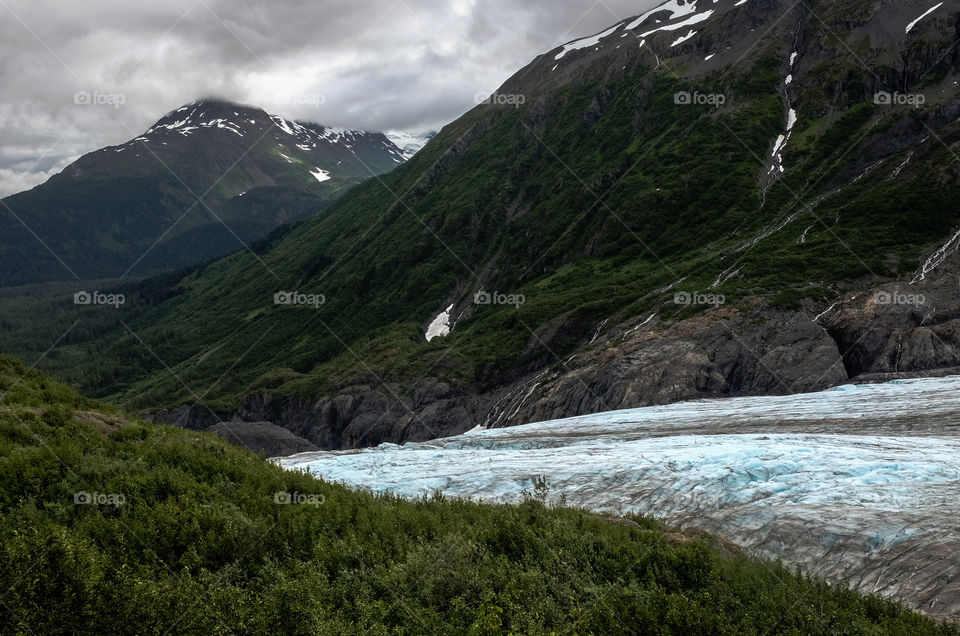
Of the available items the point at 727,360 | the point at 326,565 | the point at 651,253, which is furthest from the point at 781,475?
the point at 651,253

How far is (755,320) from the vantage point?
52.1 meters

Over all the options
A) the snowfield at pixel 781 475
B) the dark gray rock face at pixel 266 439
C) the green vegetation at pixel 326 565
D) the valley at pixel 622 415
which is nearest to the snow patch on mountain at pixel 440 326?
the valley at pixel 622 415

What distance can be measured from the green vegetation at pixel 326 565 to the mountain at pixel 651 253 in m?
35.2

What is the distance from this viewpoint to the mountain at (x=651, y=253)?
1971 inches

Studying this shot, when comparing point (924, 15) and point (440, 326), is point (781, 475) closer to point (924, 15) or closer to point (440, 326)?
point (440, 326)

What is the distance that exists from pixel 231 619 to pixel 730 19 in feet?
592

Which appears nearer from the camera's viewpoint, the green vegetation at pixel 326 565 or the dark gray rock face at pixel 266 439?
the green vegetation at pixel 326 565

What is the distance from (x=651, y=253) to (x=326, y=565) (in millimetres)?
94250

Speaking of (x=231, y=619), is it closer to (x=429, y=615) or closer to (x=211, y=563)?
(x=211, y=563)

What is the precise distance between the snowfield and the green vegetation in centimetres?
234

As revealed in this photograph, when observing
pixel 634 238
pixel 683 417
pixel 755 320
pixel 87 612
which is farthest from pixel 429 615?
pixel 634 238

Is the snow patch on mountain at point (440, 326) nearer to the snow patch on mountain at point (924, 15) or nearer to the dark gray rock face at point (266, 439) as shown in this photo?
the dark gray rock face at point (266, 439)

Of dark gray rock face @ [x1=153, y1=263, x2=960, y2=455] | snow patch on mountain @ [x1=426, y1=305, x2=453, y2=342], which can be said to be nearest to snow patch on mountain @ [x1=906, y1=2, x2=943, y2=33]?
dark gray rock face @ [x1=153, y1=263, x2=960, y2=455]

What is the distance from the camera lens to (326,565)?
10836mm
